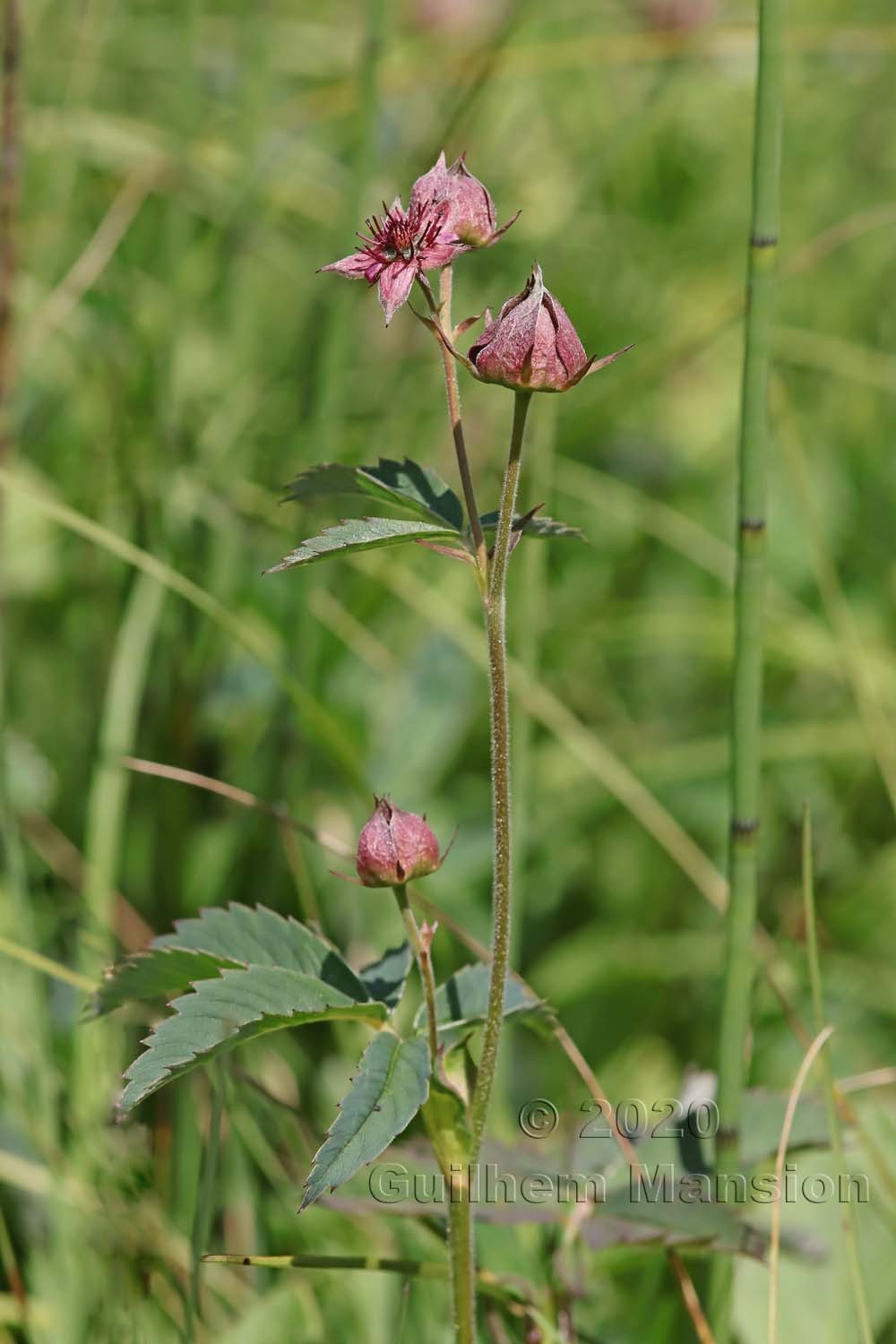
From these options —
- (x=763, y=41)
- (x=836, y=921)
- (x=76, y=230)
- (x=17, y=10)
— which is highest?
(x=76, y=230)

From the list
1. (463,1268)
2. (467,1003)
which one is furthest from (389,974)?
(463,1268)

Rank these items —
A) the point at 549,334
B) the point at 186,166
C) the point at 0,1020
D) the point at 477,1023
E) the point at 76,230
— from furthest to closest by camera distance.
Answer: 1. the point at 76,230
2. the point at 186,166
3. the point at 0,1020
4. the point at 477,1023
5. the point at 549,334

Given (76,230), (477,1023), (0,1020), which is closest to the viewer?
(477,1023)

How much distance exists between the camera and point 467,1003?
27.5 inches

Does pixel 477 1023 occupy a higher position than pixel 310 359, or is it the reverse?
pixel 310 359

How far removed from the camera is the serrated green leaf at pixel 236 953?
0.63 meters

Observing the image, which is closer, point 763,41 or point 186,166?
point 763,41

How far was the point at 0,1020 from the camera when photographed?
1.01 metres

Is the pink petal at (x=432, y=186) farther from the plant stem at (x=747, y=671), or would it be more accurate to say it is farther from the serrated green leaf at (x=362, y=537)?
the plant stem at (x=747, y=671)

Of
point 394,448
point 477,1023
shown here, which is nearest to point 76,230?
point 394,448

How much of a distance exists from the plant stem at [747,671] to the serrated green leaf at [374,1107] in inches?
10.2

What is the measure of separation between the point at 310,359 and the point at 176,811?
0.61 m

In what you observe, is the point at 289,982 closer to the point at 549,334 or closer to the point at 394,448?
the point at 549,334

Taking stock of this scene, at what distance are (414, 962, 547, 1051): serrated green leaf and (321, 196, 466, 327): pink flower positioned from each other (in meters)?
0.35
